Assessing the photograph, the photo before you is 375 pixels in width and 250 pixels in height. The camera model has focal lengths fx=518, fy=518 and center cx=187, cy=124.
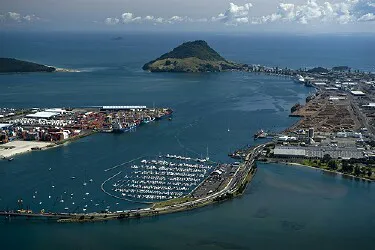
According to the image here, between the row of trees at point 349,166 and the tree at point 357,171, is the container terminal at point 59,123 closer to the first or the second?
the row of trees at point 349,166

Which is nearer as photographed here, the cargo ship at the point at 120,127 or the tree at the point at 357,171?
the tree at the point at 357,171

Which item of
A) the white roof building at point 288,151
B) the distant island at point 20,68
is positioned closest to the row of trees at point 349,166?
the white roof building at point 288,151

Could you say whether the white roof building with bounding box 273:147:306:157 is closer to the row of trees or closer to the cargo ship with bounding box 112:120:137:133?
the row of trees

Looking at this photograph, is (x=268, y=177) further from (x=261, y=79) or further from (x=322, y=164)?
(x=261, y=79)

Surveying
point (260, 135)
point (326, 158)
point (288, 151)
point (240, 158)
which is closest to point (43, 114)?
point (260, 135)

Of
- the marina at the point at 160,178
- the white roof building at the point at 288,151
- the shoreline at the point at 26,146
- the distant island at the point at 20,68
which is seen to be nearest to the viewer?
the marina at the point at 160,178

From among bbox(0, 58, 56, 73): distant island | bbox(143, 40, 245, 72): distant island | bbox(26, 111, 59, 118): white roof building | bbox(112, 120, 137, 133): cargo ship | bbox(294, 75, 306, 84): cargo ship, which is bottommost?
bbox(112, 120, 137, 133): cargo ship

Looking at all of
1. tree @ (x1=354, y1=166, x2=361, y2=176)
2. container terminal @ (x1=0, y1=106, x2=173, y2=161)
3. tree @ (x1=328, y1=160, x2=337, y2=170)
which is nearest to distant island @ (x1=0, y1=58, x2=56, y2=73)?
container terminal @ (x1=0, y1=106, x2=173, y2=161)
